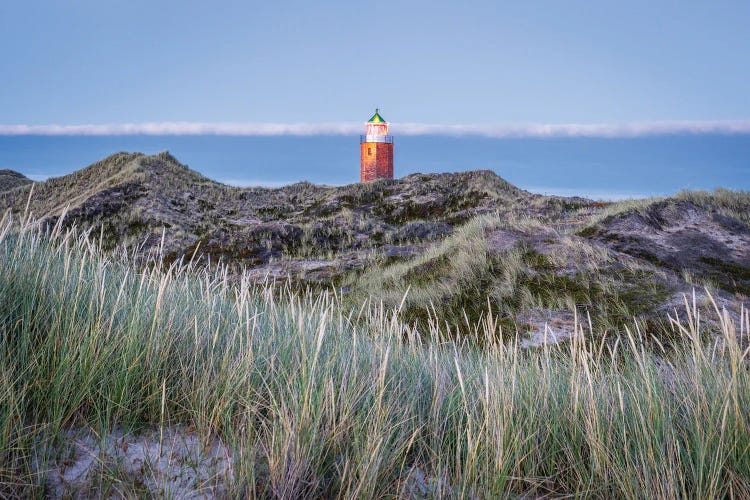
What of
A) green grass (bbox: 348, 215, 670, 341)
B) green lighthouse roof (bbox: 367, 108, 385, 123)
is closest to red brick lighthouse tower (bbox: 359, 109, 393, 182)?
green lighthouse roof (bbox: 367, 108, 385, 123)

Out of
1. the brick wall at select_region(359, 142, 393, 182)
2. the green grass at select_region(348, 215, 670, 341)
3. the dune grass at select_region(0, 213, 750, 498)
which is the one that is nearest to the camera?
the dune grass at select_region(0, 213, 750, 498)

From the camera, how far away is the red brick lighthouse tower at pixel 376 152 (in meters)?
60.4

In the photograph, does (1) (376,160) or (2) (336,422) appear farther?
(1) (376,160)

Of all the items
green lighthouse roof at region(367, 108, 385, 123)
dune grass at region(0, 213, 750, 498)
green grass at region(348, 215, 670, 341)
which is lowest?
green grass at region(348, 215, 670, 341)

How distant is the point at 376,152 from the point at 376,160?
94 centimetres

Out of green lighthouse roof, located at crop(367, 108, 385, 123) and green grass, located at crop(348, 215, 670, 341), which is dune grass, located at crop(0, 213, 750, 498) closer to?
green grass, located at crop(348, 215, 670, 341)

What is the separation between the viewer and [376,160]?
60.3 m

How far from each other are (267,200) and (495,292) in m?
21.4

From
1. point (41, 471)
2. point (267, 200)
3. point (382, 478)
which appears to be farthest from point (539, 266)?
point (267, 200)

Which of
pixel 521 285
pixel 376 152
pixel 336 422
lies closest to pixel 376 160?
pixel 376 152

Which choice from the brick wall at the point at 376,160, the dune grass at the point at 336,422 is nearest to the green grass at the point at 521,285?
the dune grass at the point at 336,422

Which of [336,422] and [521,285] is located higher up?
[336,422]

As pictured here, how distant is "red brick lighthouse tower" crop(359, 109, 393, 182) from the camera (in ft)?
198

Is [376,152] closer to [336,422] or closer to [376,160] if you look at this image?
[376,160]
